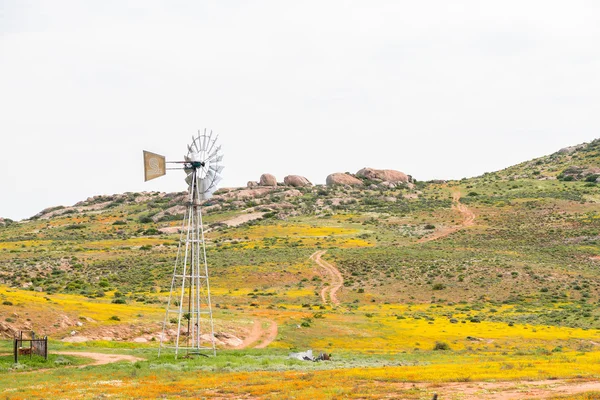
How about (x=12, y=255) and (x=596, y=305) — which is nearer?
(x=596, y=305)

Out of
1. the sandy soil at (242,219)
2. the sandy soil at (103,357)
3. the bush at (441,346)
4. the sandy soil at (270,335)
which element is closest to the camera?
the sandy soil at (103,357)

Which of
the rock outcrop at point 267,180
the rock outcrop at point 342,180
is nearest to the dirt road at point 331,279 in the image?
the rock outcrop at point 342,180

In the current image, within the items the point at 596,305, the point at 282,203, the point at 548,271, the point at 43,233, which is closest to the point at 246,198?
the point at 282,203

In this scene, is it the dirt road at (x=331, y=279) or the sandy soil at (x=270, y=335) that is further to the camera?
the dirt road at (x=331, y=279)

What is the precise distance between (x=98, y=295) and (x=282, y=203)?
88246 millimetres

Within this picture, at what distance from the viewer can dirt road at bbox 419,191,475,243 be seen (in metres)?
120

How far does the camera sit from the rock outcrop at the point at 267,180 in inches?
7190

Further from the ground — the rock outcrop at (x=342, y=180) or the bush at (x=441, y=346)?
the rock outcrop at (x=342, y=180)

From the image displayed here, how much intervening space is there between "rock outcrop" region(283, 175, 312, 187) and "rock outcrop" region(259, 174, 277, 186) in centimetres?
396

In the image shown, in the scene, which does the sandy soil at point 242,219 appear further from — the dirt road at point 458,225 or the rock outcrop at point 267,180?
the dirt road at point 458,225

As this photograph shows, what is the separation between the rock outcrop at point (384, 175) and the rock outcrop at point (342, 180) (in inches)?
179

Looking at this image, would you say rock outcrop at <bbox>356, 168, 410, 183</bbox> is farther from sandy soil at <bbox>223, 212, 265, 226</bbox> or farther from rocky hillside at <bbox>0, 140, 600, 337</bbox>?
sandy soil at <bbox>223, 212, 265, 226</bbox>

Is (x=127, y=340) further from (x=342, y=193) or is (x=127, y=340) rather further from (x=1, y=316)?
(x=342, y=193)

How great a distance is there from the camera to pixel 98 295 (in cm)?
7331
